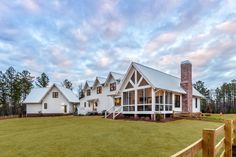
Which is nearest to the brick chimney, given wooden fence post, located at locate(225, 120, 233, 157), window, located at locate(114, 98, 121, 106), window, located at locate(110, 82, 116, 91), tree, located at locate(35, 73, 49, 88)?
window, located at locate(114, 98, 121, 106)

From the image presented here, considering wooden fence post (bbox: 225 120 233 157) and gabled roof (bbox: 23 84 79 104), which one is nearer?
wooden fence post (bbox: 225 120 233 157)

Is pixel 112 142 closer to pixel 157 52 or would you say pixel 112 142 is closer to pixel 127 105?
pixel 127 105

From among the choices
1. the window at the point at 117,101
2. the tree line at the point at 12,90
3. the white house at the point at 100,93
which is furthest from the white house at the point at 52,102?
the window at the point at 117,101

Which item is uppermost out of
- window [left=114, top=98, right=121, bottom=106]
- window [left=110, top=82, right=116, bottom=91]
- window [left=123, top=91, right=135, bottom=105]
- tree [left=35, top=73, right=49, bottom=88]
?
tree [left=35, top=73, right=49, bottom=88]

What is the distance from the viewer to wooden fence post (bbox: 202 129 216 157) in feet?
9.23

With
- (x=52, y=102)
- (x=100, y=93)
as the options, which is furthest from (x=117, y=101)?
(x=52, y=102)

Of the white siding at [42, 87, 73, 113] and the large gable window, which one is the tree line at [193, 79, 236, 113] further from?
the large gable window

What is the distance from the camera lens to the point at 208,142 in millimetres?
2855

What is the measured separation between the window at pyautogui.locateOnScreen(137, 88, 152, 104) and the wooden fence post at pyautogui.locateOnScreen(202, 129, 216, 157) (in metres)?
19.8

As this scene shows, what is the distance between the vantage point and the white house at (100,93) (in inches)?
1280

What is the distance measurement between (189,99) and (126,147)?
65.9 feet

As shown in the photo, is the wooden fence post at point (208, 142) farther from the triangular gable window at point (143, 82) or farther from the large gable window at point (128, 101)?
the large gable window at point (128, 101)

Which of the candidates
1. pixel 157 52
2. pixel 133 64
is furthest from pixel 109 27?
pixel 157 52

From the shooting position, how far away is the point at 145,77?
22.6 metres
